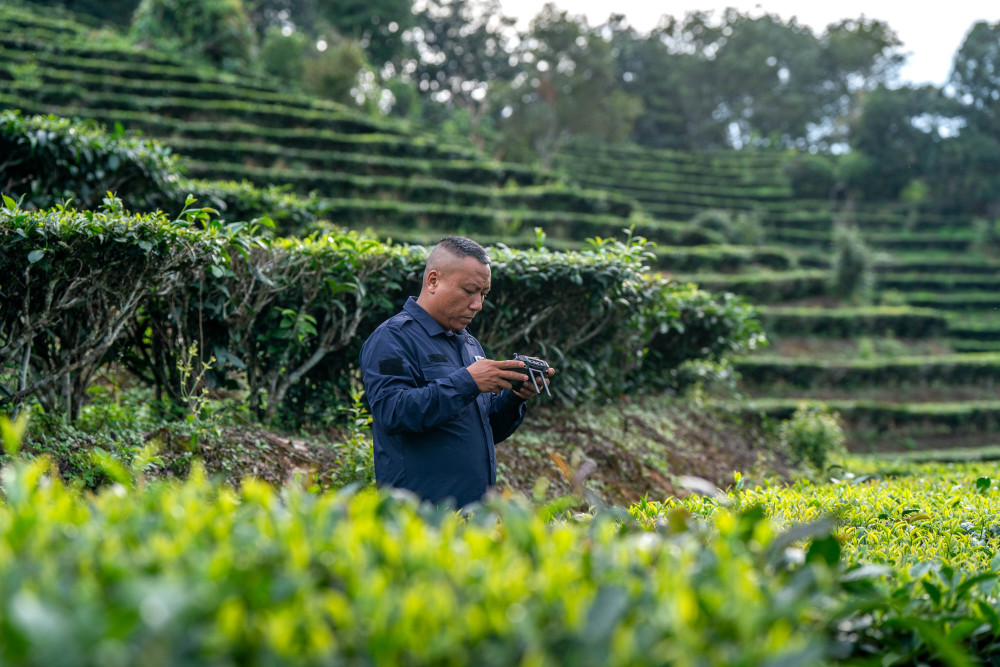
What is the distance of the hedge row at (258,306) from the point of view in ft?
12.5

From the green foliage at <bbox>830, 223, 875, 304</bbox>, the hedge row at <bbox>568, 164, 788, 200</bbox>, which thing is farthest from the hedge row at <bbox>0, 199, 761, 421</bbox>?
the hedge row at <bbox>568, 164, 788, 200</bbox>

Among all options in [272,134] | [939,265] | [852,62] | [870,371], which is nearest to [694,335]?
[870,371]

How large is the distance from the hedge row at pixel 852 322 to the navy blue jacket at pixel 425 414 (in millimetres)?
12486

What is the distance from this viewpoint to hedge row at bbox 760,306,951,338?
49.0ft

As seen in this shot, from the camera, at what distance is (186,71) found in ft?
61.3

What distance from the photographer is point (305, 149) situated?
16.5 meters

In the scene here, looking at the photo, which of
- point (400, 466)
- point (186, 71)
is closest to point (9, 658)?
point (400, 466)

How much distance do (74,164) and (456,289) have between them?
463 cm

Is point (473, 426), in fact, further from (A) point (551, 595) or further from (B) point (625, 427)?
(B) point (625, 427)

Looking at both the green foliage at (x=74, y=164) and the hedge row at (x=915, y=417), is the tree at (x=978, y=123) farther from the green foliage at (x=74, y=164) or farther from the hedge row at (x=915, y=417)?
the green foliage at (x=74, y=164)

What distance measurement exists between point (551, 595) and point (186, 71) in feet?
67.5

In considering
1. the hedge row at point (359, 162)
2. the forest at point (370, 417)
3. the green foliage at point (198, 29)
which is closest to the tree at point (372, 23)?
the green foliage at point (198, 29)

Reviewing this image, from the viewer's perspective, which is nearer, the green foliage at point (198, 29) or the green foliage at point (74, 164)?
the green foliage at point (74, 164)

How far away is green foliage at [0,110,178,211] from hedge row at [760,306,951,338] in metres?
11.4
